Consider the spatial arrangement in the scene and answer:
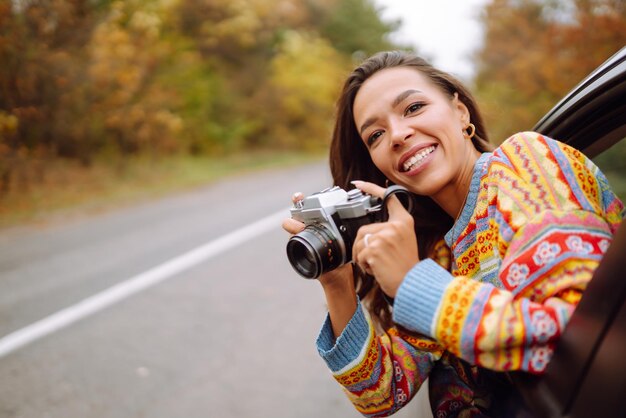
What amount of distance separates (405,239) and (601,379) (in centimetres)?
44

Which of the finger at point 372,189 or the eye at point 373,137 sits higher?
the eye at point 373,137

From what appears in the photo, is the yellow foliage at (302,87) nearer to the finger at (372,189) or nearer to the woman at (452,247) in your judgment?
the woman at (452,247)

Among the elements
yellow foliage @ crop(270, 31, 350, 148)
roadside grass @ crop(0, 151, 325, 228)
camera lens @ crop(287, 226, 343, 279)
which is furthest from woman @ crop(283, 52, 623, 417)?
yellow foliage @ crop(270, 31, 350, 148)

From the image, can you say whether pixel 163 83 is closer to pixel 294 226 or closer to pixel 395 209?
pixel 294 226

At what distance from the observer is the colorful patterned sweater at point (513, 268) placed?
84cm

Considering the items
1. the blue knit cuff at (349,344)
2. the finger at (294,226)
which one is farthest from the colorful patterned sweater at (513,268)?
the finger at (294,226)

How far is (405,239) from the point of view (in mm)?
1035

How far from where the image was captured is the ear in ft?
5.08

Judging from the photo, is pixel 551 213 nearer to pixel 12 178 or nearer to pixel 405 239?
pixel 405 239

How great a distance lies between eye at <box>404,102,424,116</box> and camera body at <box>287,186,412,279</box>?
12.7 inches

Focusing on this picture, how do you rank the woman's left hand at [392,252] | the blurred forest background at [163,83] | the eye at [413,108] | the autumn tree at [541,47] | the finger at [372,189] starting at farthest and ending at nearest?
the blurred forest background at [163,83] → the autumn tree at [541,47] → the eye at [413,108] → the finger at [372,189] → the woman's left hand at [392,252]

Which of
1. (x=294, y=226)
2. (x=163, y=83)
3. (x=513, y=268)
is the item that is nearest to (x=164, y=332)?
(x=294, y=226)

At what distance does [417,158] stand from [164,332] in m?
2.57

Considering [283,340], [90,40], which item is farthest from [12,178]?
[283,340]
